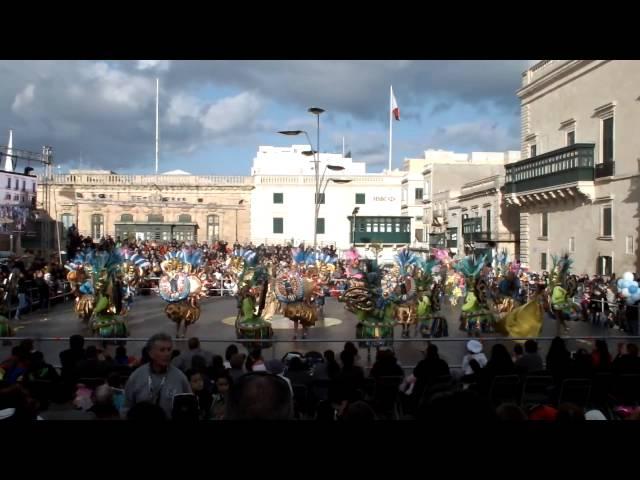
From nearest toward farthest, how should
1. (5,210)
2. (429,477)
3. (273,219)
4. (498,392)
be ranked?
(429,477) → (498,392) → (5,210) → (273,219)

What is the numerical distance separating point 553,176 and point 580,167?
2475 millimetres

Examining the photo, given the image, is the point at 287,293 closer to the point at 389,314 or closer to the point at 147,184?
the point at 389,314

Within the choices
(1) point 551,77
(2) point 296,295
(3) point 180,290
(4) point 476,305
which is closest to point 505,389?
(2) point 296,295

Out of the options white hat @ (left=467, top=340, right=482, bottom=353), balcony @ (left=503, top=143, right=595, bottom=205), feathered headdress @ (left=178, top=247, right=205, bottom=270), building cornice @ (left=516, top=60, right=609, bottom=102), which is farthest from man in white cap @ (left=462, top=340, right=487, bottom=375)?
building cornice @ (left=516, top=60, right=609, bottom=102)

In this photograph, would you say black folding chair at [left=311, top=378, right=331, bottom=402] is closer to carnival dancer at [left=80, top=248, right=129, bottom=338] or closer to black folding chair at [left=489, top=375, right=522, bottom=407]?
black folding chair at [left=489, top=375, right=522, bottom=407]

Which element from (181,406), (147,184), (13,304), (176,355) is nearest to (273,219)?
(147,184)

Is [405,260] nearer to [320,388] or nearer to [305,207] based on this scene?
[320,388]

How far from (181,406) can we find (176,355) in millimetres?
4965

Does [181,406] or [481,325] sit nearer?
[181,406]

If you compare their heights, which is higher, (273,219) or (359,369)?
(273,219)

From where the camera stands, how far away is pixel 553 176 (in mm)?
30219

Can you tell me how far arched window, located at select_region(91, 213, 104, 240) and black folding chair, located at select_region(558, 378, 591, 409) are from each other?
54.9 metres

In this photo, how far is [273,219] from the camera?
58594 millimetres
